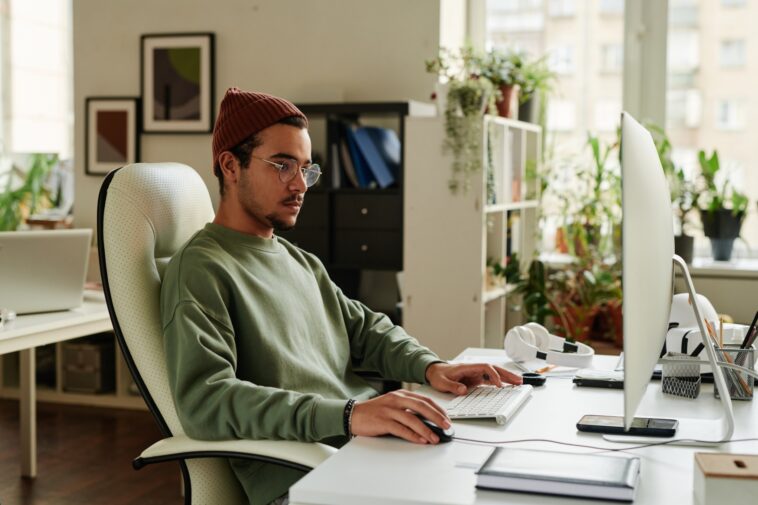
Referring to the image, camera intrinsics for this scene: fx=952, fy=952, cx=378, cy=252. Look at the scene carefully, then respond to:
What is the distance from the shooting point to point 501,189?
394 cm

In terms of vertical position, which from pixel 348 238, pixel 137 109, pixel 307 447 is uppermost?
pixel 137 109

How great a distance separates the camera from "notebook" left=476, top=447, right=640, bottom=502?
116 centimetres

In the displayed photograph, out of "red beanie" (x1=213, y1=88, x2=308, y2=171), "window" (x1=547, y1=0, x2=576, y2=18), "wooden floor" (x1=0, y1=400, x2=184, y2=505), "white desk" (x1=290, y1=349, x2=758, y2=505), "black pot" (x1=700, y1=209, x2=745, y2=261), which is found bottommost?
"wooden floor" (x1=0, y1=400, x2=184, y2=505)

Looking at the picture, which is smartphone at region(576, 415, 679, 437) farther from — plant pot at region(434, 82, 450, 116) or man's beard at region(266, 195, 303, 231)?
plant pot at region(434, 82, 450, 116)

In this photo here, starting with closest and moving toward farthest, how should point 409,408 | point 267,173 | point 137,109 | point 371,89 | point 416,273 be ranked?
point 409,408, point 267,173, point 416,273, point 371,89, point 137,109

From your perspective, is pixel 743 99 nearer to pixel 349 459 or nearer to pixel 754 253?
pixel 754 253

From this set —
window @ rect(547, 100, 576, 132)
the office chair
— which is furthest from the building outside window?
the office chair

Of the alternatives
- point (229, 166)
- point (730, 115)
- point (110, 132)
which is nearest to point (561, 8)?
point (730, 115)

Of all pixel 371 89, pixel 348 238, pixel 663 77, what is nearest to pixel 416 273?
pixel 348 238

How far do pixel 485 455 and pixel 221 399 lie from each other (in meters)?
0.45

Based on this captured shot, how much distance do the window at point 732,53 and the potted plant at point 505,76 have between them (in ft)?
Answer: 3.03

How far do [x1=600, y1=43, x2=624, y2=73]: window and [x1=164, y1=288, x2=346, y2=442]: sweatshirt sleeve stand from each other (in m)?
3.20

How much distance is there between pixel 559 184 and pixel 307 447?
3.13 m

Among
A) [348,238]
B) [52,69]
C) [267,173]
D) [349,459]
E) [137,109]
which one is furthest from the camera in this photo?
[52,69]
